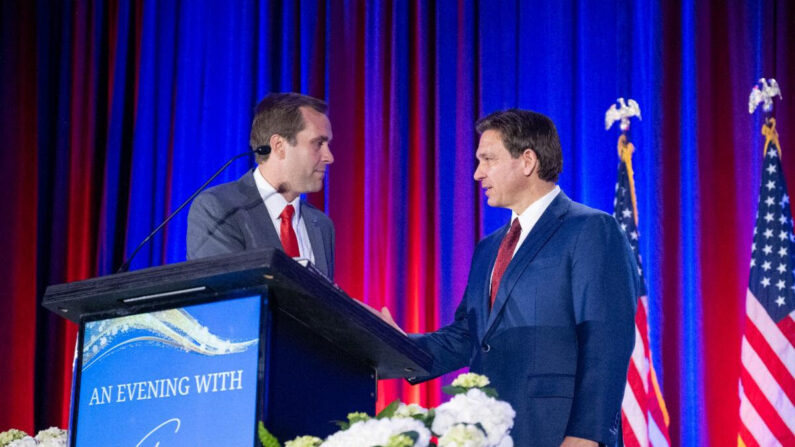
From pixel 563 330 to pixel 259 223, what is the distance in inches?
35.0

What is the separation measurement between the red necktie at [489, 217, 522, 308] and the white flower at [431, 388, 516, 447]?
1.23 metres

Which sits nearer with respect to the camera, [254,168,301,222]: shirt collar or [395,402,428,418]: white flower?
[395,402,428,418]: white flower

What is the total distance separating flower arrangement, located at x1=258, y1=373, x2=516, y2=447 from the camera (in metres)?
1.40

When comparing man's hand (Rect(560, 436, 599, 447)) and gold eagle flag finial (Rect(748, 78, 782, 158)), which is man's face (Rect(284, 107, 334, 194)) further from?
gold eagle flag finial (Rect(748, 78, 782, 158))

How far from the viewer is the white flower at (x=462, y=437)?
55.1 inches

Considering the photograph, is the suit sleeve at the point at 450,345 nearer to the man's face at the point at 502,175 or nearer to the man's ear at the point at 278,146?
the man's face at the point at 502,175

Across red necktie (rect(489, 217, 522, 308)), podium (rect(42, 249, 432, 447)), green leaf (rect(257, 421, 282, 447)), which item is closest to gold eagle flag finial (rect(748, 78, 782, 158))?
red necktie (rect(489, 217, 522, 308))

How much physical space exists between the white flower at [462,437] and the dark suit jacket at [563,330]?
98 centimetres

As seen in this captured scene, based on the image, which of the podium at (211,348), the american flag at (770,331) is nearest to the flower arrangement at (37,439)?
the podium at (211,348)

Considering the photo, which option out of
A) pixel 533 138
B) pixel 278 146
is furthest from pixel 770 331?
pixel 278 146

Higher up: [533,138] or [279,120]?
[279,120]

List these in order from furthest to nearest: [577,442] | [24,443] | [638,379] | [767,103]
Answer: [767,103] < [638,379] < [577,442] < [24,443]

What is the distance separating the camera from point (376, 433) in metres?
1.41

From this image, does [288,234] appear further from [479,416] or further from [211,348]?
[479,416]
